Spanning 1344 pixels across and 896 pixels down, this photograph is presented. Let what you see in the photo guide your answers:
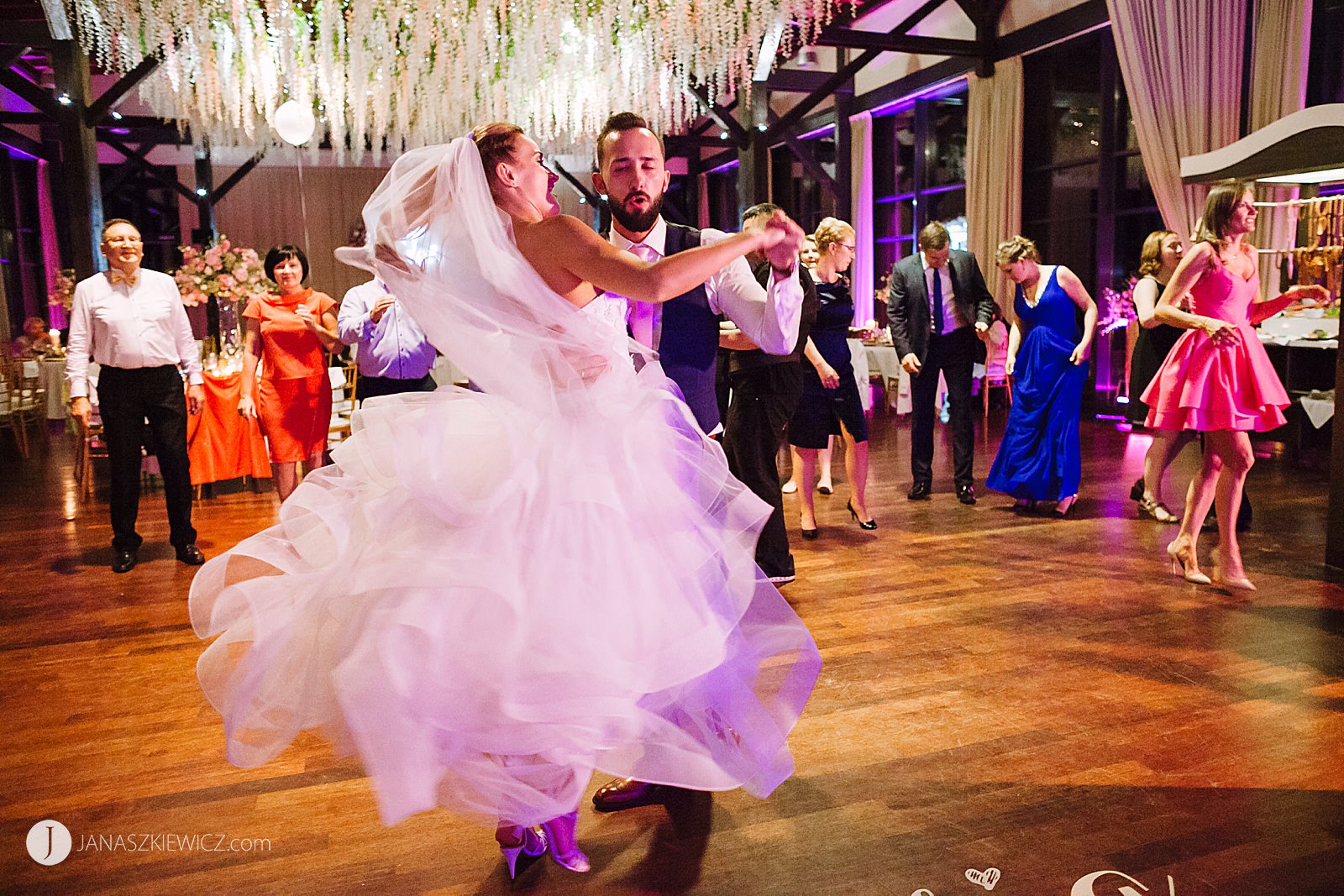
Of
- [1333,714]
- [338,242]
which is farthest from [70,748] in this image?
[338,242]

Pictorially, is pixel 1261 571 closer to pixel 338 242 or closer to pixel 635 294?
pixel 635 294

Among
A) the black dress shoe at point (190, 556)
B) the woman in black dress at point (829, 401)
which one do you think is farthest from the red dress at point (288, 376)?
the woman in black dress at point (829, 401)

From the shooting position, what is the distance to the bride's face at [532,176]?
1.83 m

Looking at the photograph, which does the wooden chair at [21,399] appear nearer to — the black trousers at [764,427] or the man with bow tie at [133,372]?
the man with bow tie at [133,372]

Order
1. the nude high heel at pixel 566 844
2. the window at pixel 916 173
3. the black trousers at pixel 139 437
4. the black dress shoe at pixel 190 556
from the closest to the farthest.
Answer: the nude high heel at pixel 566 844, the black trousers at pixel 139 437, the black dress shoe at pixel 190 556, the window at pixel 916 173

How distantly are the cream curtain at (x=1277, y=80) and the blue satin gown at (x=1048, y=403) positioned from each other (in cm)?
305

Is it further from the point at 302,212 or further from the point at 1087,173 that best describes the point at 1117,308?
the point at 302,212

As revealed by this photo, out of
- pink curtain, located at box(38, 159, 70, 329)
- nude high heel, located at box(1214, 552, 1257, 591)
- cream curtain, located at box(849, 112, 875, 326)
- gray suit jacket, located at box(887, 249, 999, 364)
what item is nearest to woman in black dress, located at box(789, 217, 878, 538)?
gray suit jacket, located at box(887, 249, 999, 364)

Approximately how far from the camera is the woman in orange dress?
4402 millimetres

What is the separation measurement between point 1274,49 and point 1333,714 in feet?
21.0

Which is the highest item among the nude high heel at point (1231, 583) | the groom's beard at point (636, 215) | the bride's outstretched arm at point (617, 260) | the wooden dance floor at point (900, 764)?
the groom's beard at point (636, 215)

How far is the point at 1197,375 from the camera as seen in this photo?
3.54m

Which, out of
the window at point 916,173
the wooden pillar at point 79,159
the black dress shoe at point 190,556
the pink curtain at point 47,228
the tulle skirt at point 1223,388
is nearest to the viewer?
the tulle skirt at point 1223,388

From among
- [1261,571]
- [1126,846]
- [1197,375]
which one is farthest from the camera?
[1261,571]
